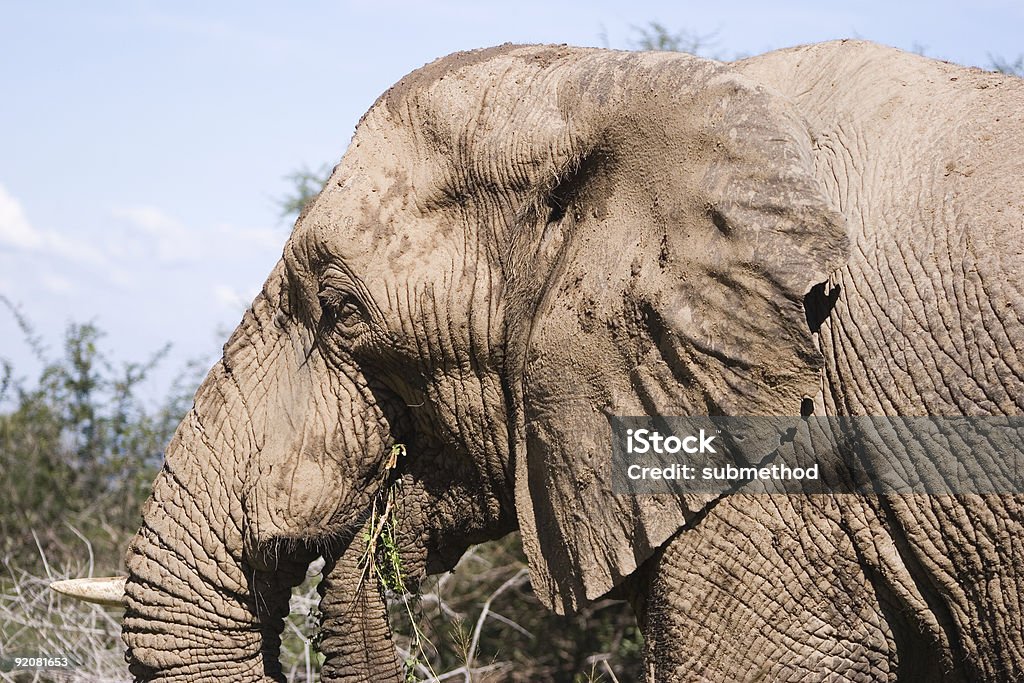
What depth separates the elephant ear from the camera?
2395mm

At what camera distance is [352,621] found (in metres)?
3.28

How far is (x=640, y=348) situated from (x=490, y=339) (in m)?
0.46

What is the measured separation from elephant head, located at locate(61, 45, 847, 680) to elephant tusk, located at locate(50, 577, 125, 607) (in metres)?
0.18

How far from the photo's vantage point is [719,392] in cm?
246

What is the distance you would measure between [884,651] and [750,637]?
0.98ft

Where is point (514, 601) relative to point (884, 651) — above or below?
above


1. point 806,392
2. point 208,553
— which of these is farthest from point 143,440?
point 806,392

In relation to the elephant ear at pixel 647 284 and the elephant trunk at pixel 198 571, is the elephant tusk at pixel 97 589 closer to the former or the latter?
the elephant trunk at pixel 198 571

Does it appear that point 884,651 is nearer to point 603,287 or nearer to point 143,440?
point 603,287

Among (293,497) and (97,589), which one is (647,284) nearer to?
(293,497)

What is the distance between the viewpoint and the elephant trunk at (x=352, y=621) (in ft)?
10.7

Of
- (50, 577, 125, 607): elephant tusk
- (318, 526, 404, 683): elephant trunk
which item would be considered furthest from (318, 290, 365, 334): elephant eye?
(50, 577, 125, 607): elephant tusk

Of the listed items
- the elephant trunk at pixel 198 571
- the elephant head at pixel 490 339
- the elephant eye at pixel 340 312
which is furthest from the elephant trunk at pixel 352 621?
the elephant eye at pixel 340 312

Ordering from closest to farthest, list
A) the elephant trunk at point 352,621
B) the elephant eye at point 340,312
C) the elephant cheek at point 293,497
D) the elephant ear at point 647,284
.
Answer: the elephant ear at point 647,284 < the elephant eye at point 340,312 < the elephant cheek at point 293,497 < the elephant trunk at point 352,621
